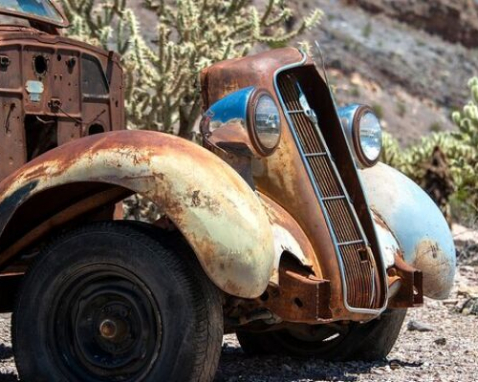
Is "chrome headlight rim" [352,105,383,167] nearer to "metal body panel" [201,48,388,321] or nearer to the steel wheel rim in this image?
"metal body panel" [201,48,388,321]

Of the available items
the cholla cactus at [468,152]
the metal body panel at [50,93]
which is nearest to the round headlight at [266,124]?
the metal body panel at [50,93]

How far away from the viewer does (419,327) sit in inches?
311

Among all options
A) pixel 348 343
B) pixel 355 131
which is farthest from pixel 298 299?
pixel 348 343

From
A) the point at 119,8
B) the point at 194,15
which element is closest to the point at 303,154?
the point at 194,15

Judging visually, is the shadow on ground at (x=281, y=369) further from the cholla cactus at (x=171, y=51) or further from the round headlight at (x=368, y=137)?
the cholla cactus at (x=171, y=51)

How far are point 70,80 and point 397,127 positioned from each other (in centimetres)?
3484

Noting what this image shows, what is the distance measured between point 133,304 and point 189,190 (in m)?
0.55

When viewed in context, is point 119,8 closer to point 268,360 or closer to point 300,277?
point 268,360

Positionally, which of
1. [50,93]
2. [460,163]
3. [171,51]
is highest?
[171,51]

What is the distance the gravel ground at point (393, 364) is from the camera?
231 inches

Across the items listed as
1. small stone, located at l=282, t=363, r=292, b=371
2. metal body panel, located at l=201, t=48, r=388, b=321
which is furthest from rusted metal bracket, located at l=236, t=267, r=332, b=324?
small stone, located at l=282, t=363, r=292, b=371

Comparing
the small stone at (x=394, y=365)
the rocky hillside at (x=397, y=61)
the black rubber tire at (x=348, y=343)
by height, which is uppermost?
the rocky hillside at (x=397, y=61)

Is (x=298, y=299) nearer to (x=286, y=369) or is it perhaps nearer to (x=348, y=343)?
(x=286, y=369)

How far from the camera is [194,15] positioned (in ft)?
41.2
